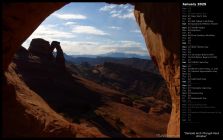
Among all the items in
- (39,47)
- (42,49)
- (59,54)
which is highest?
(39,47)

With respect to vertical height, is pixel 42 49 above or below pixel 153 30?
below

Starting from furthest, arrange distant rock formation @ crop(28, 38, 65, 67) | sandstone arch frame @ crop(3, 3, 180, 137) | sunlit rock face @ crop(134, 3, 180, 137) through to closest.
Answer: distant rock formation @ crop(28, 38, 65, 67) → sunlit rock face @ crop(134, 3, 180, 137) → sandstone arch frame @ crop(3, 3, 180, 137)

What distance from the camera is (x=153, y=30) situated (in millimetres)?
12383

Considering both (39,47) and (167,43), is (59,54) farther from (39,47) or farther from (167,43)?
(167,43)

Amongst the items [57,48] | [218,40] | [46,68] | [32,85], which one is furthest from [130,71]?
[218,40]

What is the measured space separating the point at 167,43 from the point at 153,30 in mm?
1271

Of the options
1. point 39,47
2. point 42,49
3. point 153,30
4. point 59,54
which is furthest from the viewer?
point 59,54

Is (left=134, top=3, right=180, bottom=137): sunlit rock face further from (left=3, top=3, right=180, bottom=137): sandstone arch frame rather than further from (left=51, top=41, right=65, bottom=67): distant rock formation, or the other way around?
(left=51, top=41, right=65, bottom=67): distant rock formation

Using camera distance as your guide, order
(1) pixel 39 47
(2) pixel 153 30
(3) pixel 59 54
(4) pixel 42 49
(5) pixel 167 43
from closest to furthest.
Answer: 1. (5) pixel 167 43
2. (2) pixel 153 30
3. (4) pixel 42 49
4. (1) pixel 39 47
5. (3) pixel 59 54

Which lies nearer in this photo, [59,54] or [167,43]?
[167,43]

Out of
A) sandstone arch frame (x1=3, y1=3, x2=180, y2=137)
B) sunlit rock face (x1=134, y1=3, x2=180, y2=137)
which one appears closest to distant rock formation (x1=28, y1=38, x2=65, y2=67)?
sandstone arch frame (x1=3, y1=3, x2=180, y2=137)

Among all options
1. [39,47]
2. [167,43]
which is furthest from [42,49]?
[167,43]

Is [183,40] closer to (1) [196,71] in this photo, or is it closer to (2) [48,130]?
(1) [196,71]

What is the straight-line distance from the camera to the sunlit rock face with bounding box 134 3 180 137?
11.0 meters
